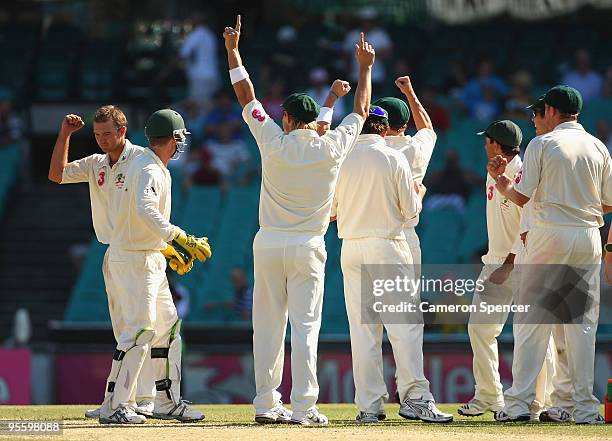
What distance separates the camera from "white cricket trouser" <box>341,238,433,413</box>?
10646 millimetres

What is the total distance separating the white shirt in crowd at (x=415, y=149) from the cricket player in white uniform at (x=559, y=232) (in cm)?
85

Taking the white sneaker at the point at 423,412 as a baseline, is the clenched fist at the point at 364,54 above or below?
above

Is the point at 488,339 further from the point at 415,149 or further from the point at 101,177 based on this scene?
the point at 101,177

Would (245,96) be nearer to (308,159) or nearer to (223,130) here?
(308,159)

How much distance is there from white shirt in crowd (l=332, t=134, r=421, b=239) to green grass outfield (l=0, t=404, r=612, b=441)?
140 centimetres

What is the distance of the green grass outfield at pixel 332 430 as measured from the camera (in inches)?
374

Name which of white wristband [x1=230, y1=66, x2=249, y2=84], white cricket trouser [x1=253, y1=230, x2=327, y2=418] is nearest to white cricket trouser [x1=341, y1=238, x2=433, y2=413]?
white cricket trouser [x1=253, y1=230, x2=327, y2=418]

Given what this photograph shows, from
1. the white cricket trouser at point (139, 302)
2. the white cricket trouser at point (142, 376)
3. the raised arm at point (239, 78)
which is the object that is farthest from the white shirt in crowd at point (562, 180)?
the white cricket trouser at point (142, 376)

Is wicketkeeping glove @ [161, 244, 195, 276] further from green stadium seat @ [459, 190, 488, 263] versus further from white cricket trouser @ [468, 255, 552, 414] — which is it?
green stadium seat @ [459, 190, 488, 263]

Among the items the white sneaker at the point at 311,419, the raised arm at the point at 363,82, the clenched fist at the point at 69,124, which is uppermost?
the raised arm at the point at 363,82

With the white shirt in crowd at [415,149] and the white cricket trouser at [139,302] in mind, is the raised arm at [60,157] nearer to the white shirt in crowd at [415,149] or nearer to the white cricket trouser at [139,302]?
the white cricket trouser at [139,302]

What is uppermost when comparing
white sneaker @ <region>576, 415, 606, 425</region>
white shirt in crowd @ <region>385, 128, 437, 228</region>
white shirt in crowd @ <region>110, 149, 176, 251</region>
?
white shirt in crowd @ <region>385, 128, 437, 228</region>

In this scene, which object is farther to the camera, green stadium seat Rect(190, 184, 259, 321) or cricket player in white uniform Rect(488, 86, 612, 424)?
green stadium seat Rect(190, 184, 259, 321)

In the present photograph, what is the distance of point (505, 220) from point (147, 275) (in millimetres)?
2769
